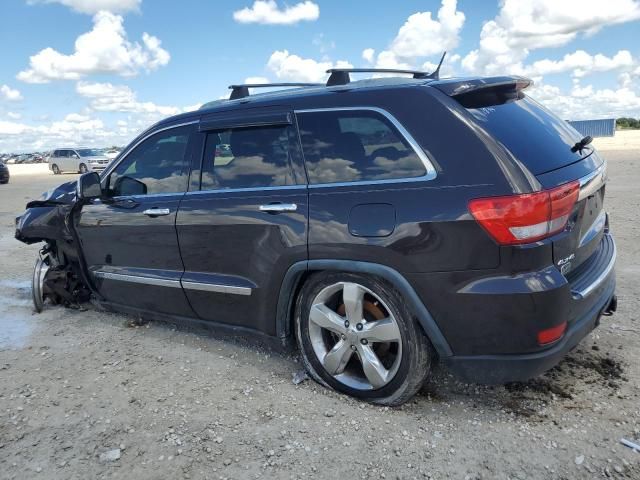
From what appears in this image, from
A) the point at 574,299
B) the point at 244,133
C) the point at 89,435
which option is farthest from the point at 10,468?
the point at 574,299

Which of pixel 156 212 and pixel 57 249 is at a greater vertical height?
Result: pixel 156 212

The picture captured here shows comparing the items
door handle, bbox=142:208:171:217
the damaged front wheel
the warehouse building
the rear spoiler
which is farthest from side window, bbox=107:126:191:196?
the warehouse building

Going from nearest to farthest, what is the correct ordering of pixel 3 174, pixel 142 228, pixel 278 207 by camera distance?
pixel 278 207, pixel 142 228, pixel 3 174

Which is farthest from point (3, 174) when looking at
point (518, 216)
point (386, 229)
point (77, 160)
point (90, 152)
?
point (518, 216)

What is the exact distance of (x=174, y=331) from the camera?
450 centimetres

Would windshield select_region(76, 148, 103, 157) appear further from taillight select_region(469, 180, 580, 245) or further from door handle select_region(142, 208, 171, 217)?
taillight select_region(469, 180, 580, 245)

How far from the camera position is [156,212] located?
12.9 ft

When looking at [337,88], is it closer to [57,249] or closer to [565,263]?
[565,263]

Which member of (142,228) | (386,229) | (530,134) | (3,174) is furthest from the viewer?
(3,174)

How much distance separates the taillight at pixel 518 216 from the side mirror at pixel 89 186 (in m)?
2.97

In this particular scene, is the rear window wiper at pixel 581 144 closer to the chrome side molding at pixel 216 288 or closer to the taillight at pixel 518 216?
the taillight at pixel 518 216

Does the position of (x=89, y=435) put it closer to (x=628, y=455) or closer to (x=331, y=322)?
(x=331, y=322)

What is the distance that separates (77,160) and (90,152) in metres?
1.16

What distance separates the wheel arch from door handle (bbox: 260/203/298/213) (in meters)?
0.32
